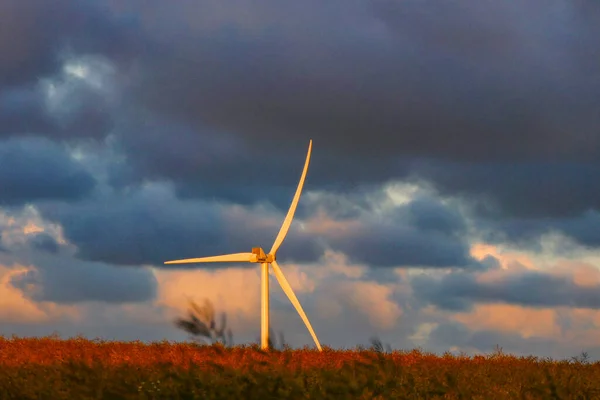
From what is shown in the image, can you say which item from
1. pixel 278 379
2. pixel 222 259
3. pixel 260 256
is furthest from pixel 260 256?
pixel 278 379

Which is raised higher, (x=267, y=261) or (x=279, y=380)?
(x=267, y=261)

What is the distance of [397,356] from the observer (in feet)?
115

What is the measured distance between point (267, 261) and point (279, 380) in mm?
14596

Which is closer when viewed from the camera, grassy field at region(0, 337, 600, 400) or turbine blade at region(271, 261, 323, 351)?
grassy field at region(0, 337, 600, 400)

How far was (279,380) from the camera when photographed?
24.8 metres

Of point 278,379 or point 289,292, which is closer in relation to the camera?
point 278,379

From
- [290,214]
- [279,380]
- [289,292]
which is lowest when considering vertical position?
[279,380]

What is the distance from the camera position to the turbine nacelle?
38.9 meters

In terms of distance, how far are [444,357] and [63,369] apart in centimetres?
1698

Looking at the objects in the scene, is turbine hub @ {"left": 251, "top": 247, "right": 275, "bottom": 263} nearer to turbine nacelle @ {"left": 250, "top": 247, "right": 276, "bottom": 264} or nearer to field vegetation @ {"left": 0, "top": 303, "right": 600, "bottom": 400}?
turbine nacelle @ {"left": 250, "top": 247, "right": 276, "bottom": 264}

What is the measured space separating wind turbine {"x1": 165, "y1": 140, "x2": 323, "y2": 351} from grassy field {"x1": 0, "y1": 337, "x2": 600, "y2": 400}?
18.7 ft

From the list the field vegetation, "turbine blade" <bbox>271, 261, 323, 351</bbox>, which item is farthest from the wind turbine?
the field vegetation

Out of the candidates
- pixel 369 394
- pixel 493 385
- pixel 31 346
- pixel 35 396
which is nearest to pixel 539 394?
pixel 493 385

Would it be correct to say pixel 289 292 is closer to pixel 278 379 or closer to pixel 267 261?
pixel 267 261
